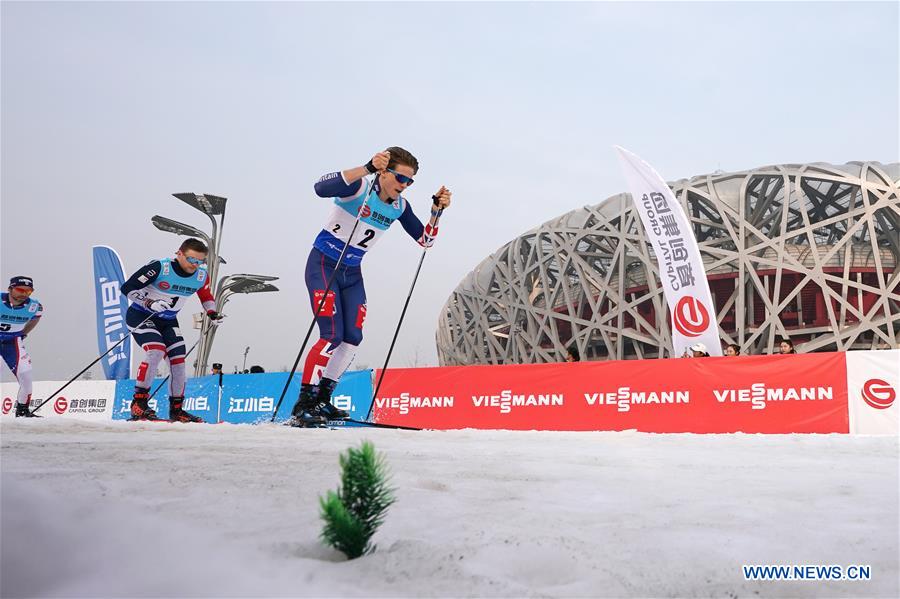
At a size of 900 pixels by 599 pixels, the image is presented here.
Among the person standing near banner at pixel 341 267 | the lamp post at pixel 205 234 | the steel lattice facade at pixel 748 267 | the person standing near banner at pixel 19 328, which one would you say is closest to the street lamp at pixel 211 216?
the lamp post at pixel 205 234

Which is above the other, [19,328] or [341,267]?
[341,267]

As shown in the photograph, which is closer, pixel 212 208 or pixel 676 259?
pixel 676 259

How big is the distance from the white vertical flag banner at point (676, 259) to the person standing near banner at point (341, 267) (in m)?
8.25

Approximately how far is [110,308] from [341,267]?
17461 millimetres

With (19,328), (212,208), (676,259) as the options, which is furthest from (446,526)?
(212,208)

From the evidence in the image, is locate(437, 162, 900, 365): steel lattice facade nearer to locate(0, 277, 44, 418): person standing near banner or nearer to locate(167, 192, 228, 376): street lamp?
locate(167, 192, 228, 376): street lamp

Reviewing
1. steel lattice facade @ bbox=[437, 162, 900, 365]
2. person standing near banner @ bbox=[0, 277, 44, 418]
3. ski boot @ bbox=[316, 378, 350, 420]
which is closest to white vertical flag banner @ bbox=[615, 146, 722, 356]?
ski boot @ bbox=[316, 378, 350, 420]

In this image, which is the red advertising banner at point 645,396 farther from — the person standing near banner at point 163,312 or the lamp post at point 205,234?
the lamp post at point 205,234

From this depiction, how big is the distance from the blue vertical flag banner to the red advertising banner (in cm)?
1240

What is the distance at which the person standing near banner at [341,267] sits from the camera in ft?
23.5

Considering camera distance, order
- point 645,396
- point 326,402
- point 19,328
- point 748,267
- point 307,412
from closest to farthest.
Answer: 1. point 307,412
2. point 326,402
3. point 645,396
4. point 19,328
5. point 748,267

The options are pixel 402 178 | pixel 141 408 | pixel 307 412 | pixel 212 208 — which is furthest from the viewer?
pixel 212 208

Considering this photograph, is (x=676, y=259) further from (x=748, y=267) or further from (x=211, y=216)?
(x=748, y=267)

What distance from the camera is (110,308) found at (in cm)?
2203
